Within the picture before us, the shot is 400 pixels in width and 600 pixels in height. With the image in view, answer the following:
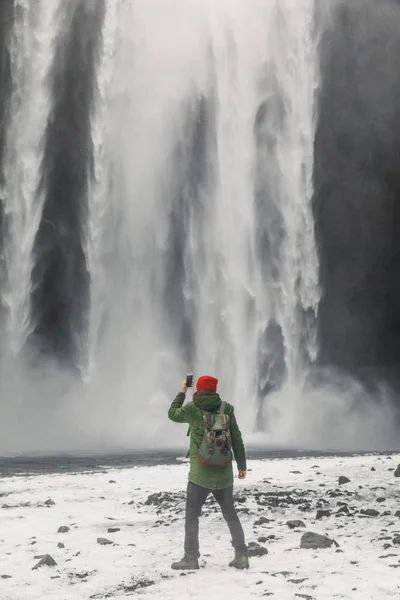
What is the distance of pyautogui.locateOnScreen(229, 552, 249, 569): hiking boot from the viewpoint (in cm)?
761

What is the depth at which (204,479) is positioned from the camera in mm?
7539

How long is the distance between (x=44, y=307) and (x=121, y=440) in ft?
61.8

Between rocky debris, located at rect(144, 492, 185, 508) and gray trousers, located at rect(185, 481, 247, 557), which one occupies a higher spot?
gray trousers, located at rect(185, 481, 247, 557)

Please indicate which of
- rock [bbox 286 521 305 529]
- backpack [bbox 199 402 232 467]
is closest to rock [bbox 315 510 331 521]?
rock [bbox 286 521 305 529]

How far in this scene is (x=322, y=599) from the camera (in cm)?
631

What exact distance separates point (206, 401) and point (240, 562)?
196 centimetres

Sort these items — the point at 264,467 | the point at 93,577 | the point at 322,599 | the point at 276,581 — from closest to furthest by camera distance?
the point at 322,599 < the point at 276,581 < the point at 93,577 < the point at 264,467

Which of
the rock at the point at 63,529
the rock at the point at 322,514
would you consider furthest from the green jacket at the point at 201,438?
the rock at the point at 322,514

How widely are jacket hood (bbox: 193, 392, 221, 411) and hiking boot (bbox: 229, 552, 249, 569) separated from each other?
1.79m

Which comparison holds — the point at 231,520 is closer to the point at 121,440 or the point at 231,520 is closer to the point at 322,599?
the point at 322,599

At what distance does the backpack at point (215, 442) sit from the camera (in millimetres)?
7477

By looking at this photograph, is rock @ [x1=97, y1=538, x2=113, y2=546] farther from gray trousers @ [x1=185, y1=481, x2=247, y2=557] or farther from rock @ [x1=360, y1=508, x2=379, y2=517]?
rock @ [x1=360, y1=508, x2=379, y2=517]

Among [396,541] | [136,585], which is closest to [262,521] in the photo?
[396,541]

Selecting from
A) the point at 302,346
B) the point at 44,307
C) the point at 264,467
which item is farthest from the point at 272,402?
the point at 264,467
